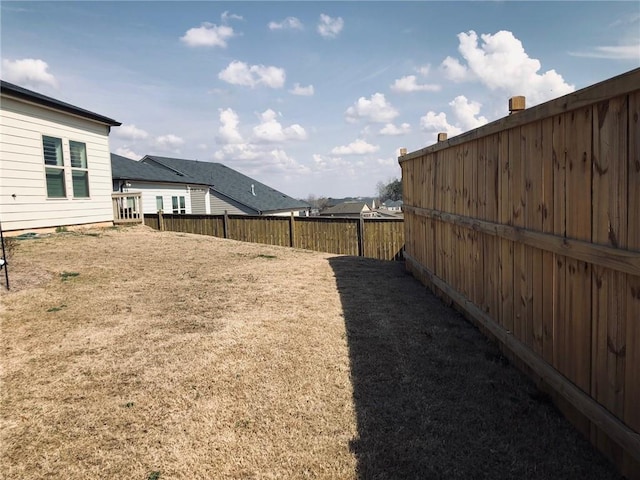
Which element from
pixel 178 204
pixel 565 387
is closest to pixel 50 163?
pixel 565 387

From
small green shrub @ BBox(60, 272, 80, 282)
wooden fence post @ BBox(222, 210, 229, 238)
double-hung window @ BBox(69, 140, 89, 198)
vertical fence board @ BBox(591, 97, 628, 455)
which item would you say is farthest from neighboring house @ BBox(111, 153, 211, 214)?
vertical fence board @ BBox(591, 97, 628, 455)

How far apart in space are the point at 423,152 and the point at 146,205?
18.2 metres

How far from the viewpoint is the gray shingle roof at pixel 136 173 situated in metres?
19.5

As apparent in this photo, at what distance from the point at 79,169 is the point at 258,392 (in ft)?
35.6

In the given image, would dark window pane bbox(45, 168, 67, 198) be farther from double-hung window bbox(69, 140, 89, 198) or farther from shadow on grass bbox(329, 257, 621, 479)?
shadow on grass bbox(329, 257, 621, 479)

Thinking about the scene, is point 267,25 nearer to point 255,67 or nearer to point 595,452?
point 255,67

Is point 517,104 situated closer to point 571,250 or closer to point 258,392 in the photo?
point 571,250

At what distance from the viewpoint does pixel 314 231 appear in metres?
12.5

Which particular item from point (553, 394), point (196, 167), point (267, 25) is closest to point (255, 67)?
point (267, 25)

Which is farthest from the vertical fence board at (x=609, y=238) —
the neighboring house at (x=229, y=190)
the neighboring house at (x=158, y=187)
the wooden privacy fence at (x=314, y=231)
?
the neighboring house at (x=229, y=190)

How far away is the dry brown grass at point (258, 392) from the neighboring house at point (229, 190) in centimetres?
2263

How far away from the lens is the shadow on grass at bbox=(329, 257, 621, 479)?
222cm

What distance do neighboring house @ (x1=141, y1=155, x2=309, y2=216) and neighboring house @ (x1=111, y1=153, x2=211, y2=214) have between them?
1.27 meters

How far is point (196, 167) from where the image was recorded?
31.3 m
